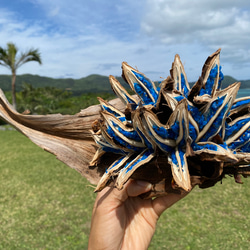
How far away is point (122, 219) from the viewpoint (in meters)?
1.45

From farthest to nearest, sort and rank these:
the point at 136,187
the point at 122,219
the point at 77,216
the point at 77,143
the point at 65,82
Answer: the point at 65,82, the point at 77,216, the point at 122,219, the point at 77,143, the point at 136,187

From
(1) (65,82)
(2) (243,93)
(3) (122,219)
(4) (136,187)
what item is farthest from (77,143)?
(1) (65,82)

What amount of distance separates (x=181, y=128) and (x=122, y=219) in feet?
2.63

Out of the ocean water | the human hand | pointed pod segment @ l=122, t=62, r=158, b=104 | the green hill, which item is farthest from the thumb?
the green hill

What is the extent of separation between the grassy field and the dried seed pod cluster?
2.83m

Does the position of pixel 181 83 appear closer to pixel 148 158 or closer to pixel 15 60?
pixel 148 158

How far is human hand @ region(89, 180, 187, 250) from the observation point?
1.36 m

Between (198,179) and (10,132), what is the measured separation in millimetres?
11904

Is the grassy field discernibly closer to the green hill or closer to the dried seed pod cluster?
the dried seed pod cluster

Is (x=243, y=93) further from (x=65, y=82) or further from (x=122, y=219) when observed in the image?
(x=65, y=82)

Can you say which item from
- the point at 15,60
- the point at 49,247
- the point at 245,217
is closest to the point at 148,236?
the point at 49,247

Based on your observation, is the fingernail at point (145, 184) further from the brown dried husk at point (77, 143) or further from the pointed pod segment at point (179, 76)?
the pointed pod segment at point (179, 76)

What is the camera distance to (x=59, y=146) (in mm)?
1235

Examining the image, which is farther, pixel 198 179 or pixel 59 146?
pixel 59 146
